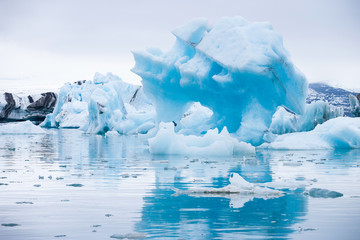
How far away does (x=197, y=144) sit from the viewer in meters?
12.3

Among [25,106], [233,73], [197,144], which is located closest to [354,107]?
[233,73]

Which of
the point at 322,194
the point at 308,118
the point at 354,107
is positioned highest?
the point at 354,107

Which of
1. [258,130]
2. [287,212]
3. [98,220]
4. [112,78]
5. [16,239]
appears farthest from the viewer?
[112,78]

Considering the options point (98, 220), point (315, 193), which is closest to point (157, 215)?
point (98, 220)

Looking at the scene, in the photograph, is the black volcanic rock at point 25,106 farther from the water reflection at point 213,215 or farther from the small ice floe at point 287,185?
the small ice floe at point 287,185

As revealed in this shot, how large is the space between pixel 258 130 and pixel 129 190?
8.95 meters

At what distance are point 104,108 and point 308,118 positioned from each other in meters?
11.1

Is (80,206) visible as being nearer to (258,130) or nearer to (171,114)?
(258,130)

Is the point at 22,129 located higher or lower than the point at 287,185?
higher

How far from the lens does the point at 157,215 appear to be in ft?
14.5

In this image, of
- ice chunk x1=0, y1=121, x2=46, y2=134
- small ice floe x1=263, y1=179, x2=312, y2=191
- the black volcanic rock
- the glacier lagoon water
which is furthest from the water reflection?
the black volcanic rock

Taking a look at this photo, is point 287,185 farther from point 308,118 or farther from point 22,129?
point 22,129

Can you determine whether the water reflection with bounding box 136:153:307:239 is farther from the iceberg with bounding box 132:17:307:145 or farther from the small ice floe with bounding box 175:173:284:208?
the iceberg with bounding box 132:17:307:145

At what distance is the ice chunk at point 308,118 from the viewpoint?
68.3 ft
